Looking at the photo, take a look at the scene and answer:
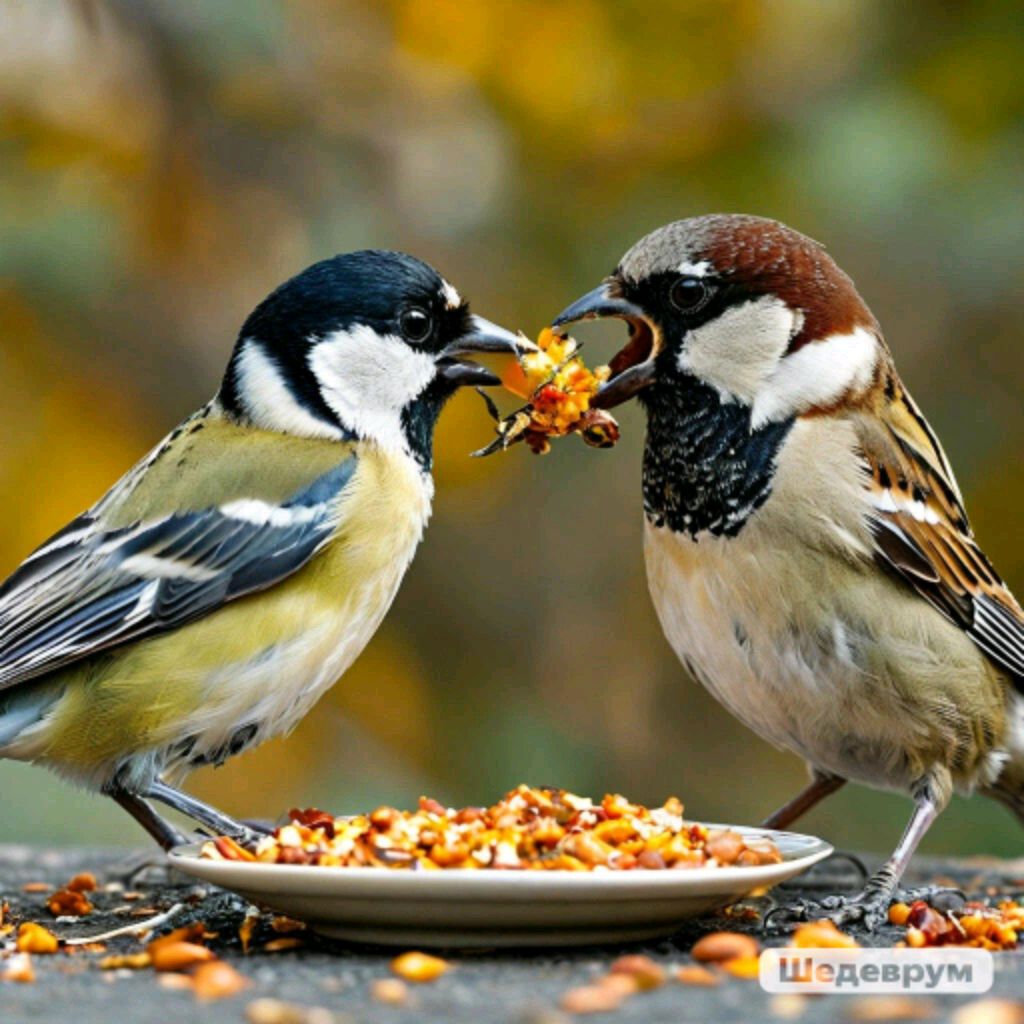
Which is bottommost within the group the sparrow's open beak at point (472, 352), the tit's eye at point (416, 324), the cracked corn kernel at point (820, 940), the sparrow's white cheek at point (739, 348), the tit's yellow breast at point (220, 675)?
the cracked corn kernel at point (820, 940)

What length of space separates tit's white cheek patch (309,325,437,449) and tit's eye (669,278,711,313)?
591 mm

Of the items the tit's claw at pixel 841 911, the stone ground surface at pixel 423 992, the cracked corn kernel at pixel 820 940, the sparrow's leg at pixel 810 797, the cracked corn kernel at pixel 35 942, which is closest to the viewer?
the stone ground surface at pixel 423 992

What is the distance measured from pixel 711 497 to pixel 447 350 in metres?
0.70

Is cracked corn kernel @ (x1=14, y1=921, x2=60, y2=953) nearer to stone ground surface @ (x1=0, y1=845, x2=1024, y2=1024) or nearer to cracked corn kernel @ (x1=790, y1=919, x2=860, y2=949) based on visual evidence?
stone ground surface @ (x1=0, y1=845, x2=1024, y2=1024)

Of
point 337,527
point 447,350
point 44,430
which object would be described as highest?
point 44,430

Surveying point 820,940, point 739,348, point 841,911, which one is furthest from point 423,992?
point 739,348

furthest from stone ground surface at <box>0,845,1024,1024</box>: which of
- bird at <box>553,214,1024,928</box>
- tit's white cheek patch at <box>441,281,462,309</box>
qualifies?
tit's white cheek patch at <box>441,281,462,309</box>

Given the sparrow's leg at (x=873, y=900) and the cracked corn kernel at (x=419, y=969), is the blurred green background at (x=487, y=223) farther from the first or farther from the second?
the cracked corn kernel at (x=419, y=969)

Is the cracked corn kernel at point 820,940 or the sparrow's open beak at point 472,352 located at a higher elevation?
the sparrow's open beak at point 472,352

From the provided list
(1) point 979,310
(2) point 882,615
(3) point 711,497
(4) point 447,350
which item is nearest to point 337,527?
(4) point 447,350

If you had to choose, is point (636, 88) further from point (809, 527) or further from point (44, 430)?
point (809, 527)

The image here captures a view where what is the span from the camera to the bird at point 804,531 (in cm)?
324

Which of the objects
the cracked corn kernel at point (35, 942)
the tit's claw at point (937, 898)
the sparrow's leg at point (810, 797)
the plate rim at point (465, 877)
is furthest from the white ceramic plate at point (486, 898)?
the sparrow's leg at point (810, 797)

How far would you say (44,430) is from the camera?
539cm
